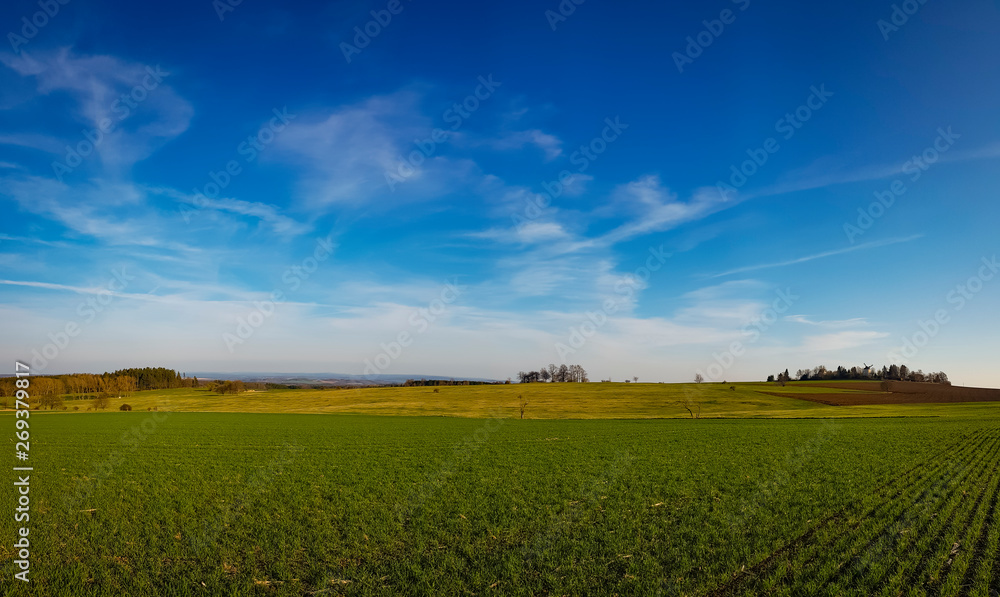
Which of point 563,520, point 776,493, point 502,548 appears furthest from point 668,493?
point 502,548

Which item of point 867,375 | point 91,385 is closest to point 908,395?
point 867,375

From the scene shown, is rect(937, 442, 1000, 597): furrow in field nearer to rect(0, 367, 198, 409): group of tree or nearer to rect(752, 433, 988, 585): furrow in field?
rect(752, 433, 988, 585): furrow in field

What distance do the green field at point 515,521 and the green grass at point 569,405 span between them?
4350 cm

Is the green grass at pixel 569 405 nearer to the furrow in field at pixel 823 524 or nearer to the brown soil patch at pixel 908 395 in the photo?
the brown soil patch at pixel 908 395

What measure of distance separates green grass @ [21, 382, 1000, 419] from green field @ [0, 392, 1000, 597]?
43.5 meters

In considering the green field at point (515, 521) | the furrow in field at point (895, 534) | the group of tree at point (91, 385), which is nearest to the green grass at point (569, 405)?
the group of tree at point (91, 385)

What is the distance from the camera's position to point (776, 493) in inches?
708

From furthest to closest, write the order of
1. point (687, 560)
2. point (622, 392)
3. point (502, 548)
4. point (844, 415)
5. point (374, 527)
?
point (622, 392) → point (844, 415) → point (374, 527) → point (502, 548) → point (687, 560)

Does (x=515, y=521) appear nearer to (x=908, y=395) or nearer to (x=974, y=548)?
(x=974, y=548)

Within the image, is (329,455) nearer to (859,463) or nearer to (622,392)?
(859,463)

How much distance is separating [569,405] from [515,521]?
71.5 metres

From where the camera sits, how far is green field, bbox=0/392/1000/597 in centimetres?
1001

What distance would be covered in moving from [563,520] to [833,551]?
6.70 m

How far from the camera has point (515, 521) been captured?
1440 cm
